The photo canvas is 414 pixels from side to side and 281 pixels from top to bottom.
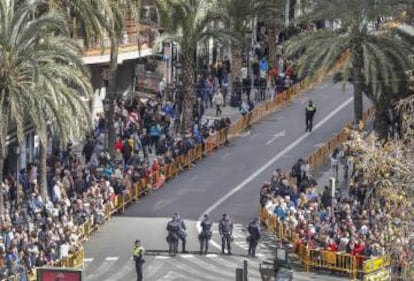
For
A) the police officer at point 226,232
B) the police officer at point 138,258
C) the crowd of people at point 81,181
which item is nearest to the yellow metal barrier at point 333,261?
the police officer at point 226,232

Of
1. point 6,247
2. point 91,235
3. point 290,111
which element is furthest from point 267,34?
point 6,247

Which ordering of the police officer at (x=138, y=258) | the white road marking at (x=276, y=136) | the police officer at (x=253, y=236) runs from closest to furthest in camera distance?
the police officer at (x=138, y=258)
the police officer at (x=253, y=236)
the white road marking at (x=276, y=136)

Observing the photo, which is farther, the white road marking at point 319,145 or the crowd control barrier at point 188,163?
the white road marking at point 319,145

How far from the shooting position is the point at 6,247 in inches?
1471

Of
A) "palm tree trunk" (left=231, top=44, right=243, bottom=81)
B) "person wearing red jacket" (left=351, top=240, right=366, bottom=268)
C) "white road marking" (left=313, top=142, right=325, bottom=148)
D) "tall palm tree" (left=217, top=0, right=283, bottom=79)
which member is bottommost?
"person wearing red jacket" (left=351, top=240, right=366, bottom=268)

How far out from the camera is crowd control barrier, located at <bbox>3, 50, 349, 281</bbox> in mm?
43688

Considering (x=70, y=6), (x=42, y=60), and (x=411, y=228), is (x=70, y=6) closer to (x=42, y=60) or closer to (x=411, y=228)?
(x=42, y=60)

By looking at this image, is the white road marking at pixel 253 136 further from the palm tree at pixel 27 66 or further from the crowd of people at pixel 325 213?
the palm tree at pixel 27 66

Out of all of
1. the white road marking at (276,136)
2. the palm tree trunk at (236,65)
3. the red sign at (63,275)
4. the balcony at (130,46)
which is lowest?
the white road marking at (276,136)

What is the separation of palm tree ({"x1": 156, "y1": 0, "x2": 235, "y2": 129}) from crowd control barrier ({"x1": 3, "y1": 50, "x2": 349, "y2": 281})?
2.28m

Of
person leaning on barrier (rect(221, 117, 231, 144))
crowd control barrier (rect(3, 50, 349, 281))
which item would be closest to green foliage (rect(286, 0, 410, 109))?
crowd control barrier (rect(3, 50, 349, 281))

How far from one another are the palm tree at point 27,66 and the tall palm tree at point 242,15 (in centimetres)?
1807

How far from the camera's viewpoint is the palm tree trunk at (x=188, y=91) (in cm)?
5762

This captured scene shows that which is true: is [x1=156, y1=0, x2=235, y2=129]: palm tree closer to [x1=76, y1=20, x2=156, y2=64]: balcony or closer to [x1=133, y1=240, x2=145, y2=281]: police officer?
[x1=76, y1=20, x2=156, y2=64]: balcony
